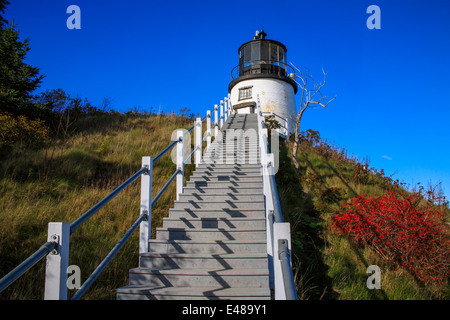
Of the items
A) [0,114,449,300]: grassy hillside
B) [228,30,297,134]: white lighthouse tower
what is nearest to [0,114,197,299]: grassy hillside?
[0,114,449,300]: grassy hillside

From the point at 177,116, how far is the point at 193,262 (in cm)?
1420

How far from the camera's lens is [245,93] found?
21219 millimetres

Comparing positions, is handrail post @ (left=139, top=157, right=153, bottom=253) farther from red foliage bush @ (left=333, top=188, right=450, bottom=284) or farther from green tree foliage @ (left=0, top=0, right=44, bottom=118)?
green tree foliage @ (left=0, top=0, right=44, bottom=118)

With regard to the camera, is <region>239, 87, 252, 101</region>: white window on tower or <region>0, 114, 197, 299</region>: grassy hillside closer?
<region>0, 114, 197, 299</region>: grassy hillside

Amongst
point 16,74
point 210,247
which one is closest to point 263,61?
point 16,74

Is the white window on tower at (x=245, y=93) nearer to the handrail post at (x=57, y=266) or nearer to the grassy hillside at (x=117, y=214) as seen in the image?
the grassy hillside at (x=117, y=214)

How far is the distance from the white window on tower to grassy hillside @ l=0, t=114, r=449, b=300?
10.5m

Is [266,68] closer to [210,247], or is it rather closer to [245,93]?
[245,93]

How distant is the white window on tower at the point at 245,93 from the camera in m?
20.8

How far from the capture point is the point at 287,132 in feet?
63.0

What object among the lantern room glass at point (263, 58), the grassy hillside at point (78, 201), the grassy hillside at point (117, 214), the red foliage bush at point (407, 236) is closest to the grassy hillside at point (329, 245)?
the grassy hillside at point (117, 214)

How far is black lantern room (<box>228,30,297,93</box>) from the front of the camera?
20984 millimetres

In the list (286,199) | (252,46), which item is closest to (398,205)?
(286,199)

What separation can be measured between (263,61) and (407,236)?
17.9 meters
